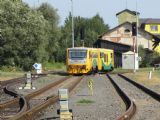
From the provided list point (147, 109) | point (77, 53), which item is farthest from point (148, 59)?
point (147, 109)

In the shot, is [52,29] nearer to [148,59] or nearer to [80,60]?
[148,59]

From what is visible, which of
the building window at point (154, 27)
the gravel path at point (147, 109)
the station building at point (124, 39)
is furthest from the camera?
the building window at point (154, 27)

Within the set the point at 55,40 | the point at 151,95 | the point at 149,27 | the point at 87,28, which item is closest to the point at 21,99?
the point at 151,95

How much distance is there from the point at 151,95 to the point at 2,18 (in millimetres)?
42748

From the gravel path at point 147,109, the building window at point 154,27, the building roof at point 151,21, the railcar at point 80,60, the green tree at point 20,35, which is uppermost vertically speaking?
the building roof at point 151,21

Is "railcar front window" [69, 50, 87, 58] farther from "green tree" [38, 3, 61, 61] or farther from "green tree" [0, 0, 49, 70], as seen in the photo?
"green tree" [38, 3, 61, 61]

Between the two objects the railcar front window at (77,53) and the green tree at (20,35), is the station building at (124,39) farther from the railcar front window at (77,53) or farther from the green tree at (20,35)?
the railcar front window at (77,53)

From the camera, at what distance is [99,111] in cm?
1884

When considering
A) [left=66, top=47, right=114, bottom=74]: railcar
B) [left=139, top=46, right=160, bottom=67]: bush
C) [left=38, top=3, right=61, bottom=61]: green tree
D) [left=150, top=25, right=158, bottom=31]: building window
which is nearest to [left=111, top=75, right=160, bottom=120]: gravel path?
[left=66, top=47, right=114, bottom=74]: railcar

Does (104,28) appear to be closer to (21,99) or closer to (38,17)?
(38,17)

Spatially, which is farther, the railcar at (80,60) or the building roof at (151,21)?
the building roof at (151,21)

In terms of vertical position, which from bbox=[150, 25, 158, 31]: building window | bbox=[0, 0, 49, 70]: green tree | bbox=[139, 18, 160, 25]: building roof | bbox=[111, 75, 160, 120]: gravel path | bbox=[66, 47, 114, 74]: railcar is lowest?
bbox=[111, 75, 160, 120]: gravel path

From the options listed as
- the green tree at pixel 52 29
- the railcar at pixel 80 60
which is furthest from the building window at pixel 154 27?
the railcar at pixel 80 60

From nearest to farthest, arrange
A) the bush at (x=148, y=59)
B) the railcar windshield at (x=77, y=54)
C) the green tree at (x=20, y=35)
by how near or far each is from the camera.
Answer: the railcar windshield at (x=77, y=54), the green tree at (x=20, y=35), the bush at (x=148, y=59)
